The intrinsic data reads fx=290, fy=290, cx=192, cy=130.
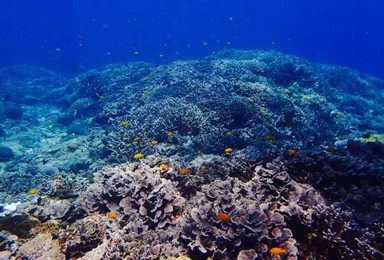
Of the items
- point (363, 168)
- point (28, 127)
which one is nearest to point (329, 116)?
point (363, 168)

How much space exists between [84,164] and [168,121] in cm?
411

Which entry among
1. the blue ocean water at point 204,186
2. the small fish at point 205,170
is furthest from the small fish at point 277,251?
the small fish at point 205,170

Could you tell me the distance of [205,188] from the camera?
553 centimetres

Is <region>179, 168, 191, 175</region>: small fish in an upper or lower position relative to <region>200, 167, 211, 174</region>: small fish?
lower

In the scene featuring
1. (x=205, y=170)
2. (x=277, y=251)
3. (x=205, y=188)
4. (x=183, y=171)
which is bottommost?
(x=277, y=251)

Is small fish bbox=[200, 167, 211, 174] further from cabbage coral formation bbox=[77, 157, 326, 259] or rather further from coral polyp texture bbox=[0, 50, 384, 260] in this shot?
cabbage coral formation bbox=[77, 157, 326, 259]

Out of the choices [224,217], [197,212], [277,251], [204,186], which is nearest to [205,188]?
[204,186]

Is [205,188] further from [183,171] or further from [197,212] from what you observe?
[183,171]

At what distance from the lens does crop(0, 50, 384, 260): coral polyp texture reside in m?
4.00

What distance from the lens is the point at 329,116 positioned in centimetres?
1597

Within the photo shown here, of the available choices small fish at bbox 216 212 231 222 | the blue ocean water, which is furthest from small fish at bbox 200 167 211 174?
small fish at bbox 216 212 231 222

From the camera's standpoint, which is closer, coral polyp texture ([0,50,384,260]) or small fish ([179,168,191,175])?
coral polyp texture ([0,50,384,260])

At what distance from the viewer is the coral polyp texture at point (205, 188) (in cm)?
400

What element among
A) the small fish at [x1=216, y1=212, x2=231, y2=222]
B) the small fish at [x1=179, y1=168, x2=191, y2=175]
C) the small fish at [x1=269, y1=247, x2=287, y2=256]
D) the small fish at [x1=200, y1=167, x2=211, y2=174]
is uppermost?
the small fish at [x1=200, y1=167, x2=211, y2=174]
